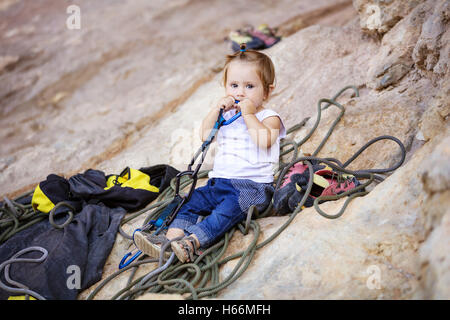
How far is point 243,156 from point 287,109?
1.08 meters

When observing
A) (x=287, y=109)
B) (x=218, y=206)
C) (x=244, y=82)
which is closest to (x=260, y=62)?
(x=244, y=82)

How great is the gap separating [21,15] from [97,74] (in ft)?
6.31

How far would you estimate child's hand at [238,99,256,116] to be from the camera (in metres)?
2.18

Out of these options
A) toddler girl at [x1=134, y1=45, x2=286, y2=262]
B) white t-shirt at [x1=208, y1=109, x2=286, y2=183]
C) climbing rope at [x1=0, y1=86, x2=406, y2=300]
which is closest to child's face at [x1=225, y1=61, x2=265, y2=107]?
toddler girl at [x1=134, y1=45, x2=286, y2=262]

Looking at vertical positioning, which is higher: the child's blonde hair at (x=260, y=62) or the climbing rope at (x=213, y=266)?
the child's blonde hair at (x=260, y=62)

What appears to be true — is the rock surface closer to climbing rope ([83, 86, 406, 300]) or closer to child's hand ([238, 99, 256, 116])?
climbing rope ([83, 86, 406, 300])

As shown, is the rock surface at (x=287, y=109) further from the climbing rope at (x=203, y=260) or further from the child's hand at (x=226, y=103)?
the child's hand at (x=226, y=103)

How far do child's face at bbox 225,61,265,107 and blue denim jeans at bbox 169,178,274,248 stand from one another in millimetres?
473

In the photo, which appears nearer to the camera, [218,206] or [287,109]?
[218,206]

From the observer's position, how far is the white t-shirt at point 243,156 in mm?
2252

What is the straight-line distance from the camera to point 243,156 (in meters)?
2.28

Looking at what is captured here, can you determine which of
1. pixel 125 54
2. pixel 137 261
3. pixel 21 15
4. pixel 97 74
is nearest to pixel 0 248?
pixel 137 261

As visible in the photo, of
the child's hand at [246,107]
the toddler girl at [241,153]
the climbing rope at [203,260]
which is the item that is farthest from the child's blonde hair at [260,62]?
the climbing rope at [203,260]

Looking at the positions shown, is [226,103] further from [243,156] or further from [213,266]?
[213,266]
